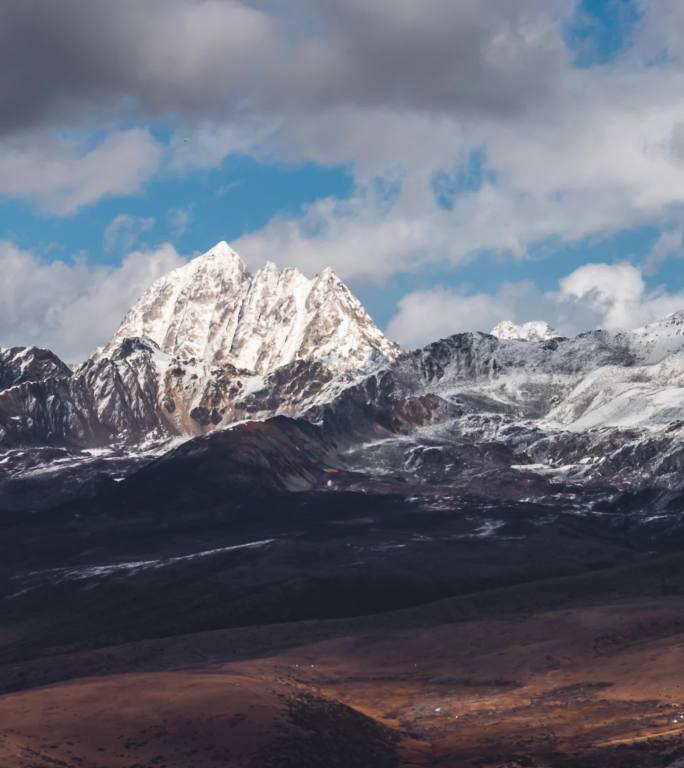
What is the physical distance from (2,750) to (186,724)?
19003 mm

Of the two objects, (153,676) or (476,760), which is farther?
(153,676)

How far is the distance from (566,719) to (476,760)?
22.7 metres

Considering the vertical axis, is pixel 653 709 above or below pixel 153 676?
below

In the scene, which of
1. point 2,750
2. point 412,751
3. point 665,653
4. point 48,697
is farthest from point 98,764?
point 665,653

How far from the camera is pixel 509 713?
17912 centimetres

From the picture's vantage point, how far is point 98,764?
137250 millimetres

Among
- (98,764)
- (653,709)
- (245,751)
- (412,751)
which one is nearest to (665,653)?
(653,709)

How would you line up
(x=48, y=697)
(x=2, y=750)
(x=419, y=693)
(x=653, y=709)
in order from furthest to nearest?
(x=419, y=693) → (x=653, y=709) → (x=48, y=697) → (x=2, y=750)

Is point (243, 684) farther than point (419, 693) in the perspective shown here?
No

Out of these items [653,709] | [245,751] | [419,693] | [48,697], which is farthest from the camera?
[419,693]

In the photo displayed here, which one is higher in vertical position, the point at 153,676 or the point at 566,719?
the point at 153,676

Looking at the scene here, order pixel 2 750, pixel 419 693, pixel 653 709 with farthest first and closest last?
pixel 419 693 < pixel 653 709 < pixel 2 750

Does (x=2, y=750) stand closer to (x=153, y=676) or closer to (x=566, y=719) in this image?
(x=153, y=676)

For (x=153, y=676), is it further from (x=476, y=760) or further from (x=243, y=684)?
(x=476, y=760)
